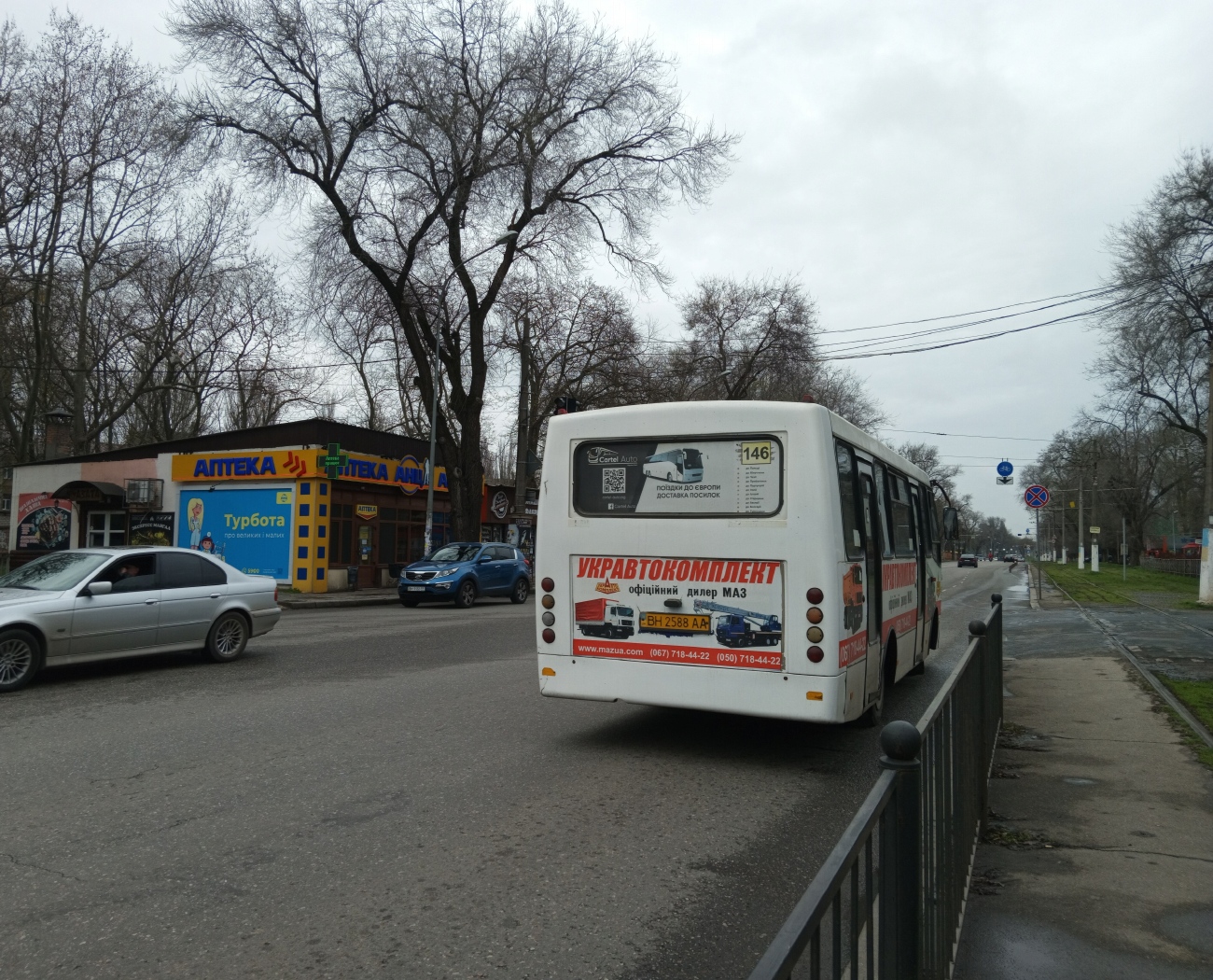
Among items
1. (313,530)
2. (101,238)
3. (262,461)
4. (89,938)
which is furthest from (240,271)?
(89,938)

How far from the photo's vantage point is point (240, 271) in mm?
36219

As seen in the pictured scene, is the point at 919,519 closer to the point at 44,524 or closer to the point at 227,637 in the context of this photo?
the point at 227,637

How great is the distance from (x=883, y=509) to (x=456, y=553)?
60.1 feet

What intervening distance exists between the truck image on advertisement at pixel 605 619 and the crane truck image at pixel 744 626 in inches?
24.3

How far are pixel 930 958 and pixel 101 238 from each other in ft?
113

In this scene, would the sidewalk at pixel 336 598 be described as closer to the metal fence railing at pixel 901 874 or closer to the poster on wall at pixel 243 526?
the poster on wall at pixel 243 526

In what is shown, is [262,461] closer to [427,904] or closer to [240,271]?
[240,271]

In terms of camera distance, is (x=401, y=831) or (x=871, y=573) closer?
(x=401, y=831)

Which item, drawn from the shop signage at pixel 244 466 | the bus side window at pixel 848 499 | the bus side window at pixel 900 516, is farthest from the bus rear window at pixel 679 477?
the shop signage at pixel 244 466

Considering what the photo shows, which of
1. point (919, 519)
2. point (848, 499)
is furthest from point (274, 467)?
point (848, 499)

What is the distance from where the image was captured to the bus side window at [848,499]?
24.0 ft

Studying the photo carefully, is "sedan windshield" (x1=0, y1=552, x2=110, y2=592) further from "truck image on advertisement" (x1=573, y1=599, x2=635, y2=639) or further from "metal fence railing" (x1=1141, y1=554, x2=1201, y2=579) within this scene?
"metal fence railing" (x1=1141, y1=554, x2=1201, y2=579)

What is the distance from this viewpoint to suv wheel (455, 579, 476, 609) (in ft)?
82.8

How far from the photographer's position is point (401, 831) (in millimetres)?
5367
